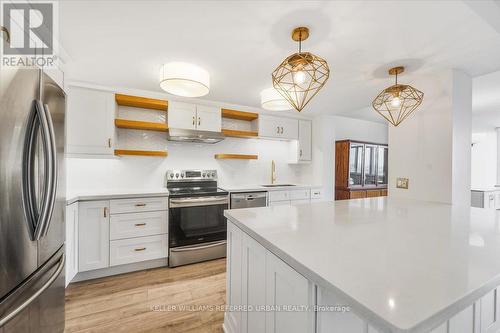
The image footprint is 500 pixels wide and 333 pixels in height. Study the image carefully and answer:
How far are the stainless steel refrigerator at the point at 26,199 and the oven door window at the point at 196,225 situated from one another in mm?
1334

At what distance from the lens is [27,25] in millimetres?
1188

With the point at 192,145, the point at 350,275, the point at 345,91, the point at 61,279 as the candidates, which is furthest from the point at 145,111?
the point at 350,275

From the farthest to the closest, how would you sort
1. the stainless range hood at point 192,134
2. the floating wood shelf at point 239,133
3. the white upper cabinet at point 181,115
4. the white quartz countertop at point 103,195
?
the floating wood shelf at point 239,133 < the white upper cabinet at point 181,115 < the stainless range hood at point 192,134 < the white quartz countertop at point 103,195

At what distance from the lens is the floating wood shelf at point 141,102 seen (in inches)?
103

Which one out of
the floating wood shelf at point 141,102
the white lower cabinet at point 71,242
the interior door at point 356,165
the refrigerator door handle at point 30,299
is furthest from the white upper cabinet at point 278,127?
the refrigerator door handle at point 30,299

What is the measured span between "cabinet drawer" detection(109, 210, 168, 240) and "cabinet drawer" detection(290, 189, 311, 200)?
194 centimetres

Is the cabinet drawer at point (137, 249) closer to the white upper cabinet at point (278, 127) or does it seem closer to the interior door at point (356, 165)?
the white upper cabinet at point (278, 127)

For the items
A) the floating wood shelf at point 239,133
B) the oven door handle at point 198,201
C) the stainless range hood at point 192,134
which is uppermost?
the floating wood shelf at point 239,133

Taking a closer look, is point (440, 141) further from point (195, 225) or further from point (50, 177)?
point (50, 177)

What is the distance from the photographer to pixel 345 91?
2.68m

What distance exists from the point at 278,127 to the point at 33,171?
3.07 metres

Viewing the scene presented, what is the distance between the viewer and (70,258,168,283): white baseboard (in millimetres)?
2271

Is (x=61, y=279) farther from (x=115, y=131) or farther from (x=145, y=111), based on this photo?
(x=145, y=111)

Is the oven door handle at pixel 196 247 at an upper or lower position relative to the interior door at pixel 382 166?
lower
